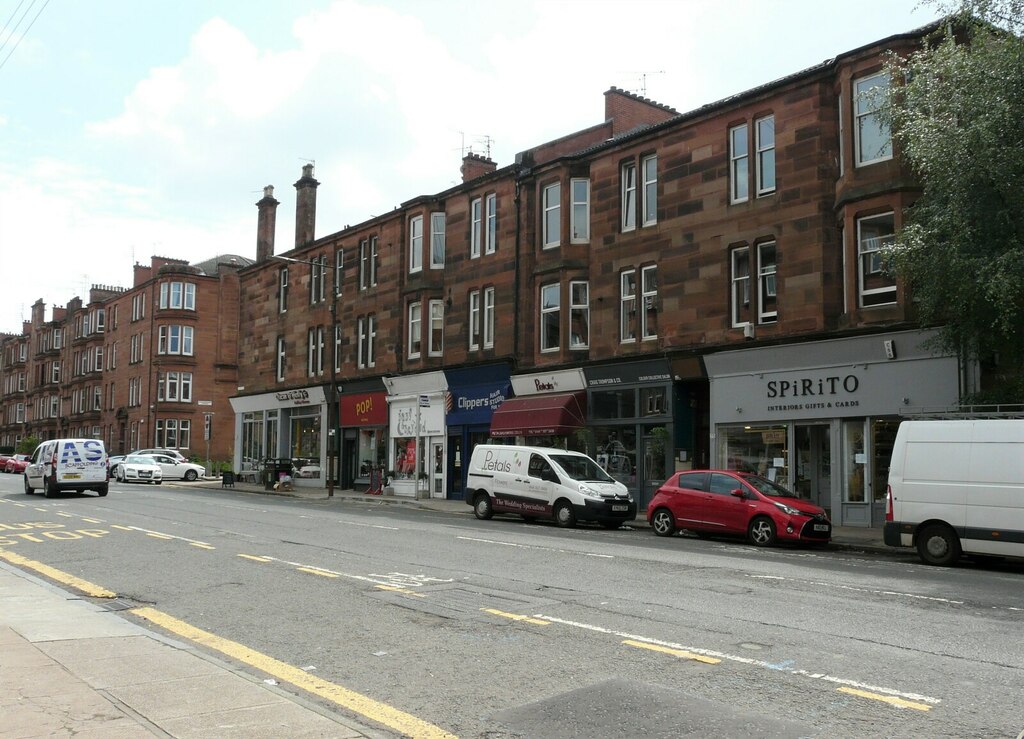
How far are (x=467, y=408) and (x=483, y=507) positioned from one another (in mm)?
9338

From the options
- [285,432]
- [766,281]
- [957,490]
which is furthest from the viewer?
[285,432]

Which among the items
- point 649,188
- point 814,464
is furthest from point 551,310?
point 814,464

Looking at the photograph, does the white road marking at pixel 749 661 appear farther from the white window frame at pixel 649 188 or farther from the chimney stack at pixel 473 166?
the chimney stack at pixel 473 166

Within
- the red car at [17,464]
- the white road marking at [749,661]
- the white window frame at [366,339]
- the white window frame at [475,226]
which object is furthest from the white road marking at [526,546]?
the red car at [17,464]

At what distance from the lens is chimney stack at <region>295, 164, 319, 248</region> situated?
150ft

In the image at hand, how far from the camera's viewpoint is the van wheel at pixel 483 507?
24797mm

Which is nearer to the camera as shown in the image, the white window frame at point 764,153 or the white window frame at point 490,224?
the white window frame at point 764,153

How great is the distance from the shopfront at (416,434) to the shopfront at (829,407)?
13080 mm

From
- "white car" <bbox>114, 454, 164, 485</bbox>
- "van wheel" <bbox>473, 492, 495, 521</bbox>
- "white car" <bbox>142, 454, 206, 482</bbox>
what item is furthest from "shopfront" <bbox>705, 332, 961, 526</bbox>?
"white car" <bbox>142, 454, 206, 482</bbox>

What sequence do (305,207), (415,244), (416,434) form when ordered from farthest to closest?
(305,207)
(415,244)
(416,434)

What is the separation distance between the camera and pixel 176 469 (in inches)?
1970

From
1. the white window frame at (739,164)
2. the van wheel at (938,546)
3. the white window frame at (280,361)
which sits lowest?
the van wheel at (938,546)

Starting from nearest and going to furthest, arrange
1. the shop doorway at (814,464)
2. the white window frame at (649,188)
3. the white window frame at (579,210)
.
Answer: the shop doorway at (814,464)
the white window frame at (649,188)
the white window frame at (579,210)

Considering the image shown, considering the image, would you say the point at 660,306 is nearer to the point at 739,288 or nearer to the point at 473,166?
the point at 739,288
